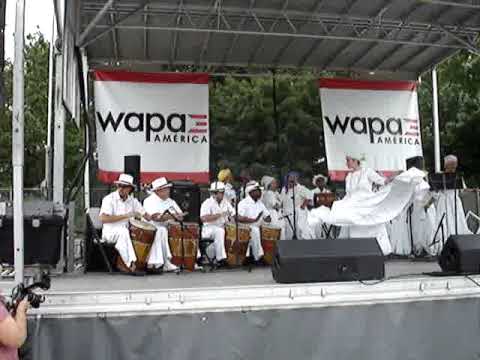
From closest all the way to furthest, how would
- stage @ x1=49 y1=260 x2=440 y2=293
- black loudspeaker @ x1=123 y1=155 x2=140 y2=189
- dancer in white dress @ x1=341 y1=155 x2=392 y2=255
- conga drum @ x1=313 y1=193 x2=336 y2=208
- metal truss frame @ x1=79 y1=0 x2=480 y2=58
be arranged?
stage @ x1=49 y1=260 x2=440 y2=293, dancer in white dress @ x1=341 y1=155 x2=392 y2=255, black loudspeaker @ x1=123 y1=155 x2=140 y2=189, conga drum @ x1=313 y1=193 x2=336 y2=208, metal truss frame @ x1=79 y1=0 x2=480 y2=58

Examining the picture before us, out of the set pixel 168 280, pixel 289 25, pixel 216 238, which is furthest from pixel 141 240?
pixel 289 25

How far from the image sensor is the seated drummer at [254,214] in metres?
7.73

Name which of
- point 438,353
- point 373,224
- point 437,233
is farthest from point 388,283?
point 437,233

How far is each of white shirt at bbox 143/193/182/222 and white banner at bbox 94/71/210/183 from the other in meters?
1.79

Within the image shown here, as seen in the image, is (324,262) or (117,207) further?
(117,207)

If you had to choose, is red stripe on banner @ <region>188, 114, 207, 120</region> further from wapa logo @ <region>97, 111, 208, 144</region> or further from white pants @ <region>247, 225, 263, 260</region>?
white pants @ <region>247, 225, 263, 260</region>

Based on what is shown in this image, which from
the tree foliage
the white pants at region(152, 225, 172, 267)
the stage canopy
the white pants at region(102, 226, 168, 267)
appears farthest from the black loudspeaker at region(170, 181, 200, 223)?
the tree foliage

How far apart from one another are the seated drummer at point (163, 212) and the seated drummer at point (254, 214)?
3.72 ft

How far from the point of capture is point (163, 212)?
277 inches

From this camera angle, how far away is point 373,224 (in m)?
6.93

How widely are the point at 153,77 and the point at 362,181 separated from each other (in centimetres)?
372

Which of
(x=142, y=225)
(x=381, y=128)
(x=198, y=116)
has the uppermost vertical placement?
(x=198, y=116)

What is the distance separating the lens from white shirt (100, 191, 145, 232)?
22.3ft

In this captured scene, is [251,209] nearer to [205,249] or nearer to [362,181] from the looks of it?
[205,249]
